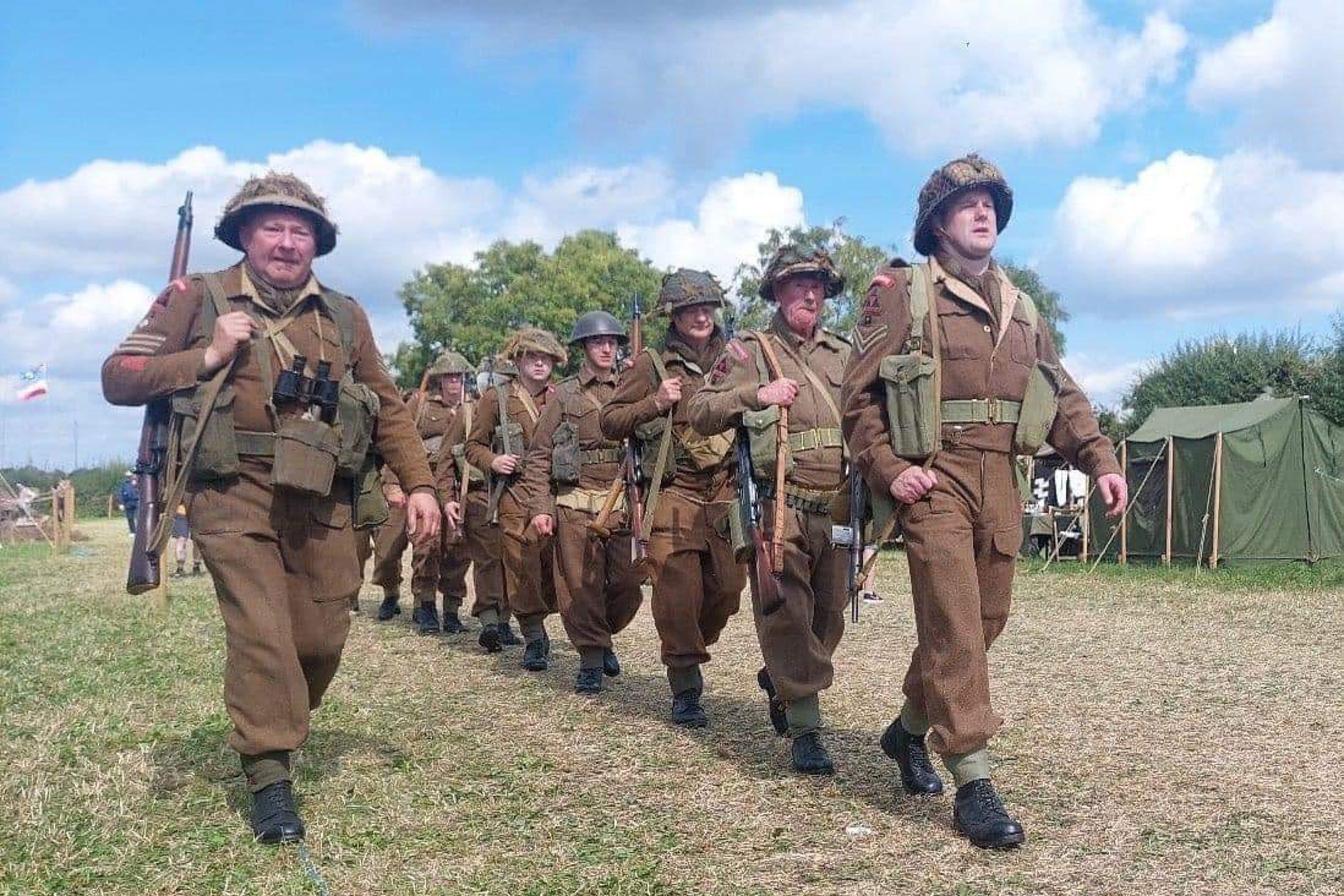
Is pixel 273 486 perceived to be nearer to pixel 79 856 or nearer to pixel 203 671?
pixel 79 856

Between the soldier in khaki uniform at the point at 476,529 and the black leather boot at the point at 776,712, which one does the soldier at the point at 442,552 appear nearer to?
the soldier in khaki uniform at the point at 476,529

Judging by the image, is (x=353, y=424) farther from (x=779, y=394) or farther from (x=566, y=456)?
(x=566, y=456)

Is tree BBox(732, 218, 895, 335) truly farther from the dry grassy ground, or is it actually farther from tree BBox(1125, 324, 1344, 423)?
the dry grassy ground

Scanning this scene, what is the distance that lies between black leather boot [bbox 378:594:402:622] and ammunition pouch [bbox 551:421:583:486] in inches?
203

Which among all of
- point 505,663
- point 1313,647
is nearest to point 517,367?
point 505,663

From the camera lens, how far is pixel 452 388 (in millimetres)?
13875

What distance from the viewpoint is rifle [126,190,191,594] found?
199 inches

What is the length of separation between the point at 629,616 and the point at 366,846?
4380 millimetres

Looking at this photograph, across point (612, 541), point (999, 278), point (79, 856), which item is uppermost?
point (999, 278)

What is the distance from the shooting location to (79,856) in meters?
4.57

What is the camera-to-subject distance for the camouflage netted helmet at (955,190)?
5.09m

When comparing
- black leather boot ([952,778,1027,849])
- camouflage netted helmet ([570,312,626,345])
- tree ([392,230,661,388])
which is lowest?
black leather boot ([952,778,1027,849])

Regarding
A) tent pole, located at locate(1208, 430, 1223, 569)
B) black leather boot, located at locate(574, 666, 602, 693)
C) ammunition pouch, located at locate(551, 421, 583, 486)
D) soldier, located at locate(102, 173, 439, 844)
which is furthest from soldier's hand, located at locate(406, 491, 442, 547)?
tent pole, located at locate(1208, 430, 1223, 569)

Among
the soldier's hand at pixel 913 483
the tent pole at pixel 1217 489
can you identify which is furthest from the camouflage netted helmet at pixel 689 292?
the tent pole at pixel 1217 489
